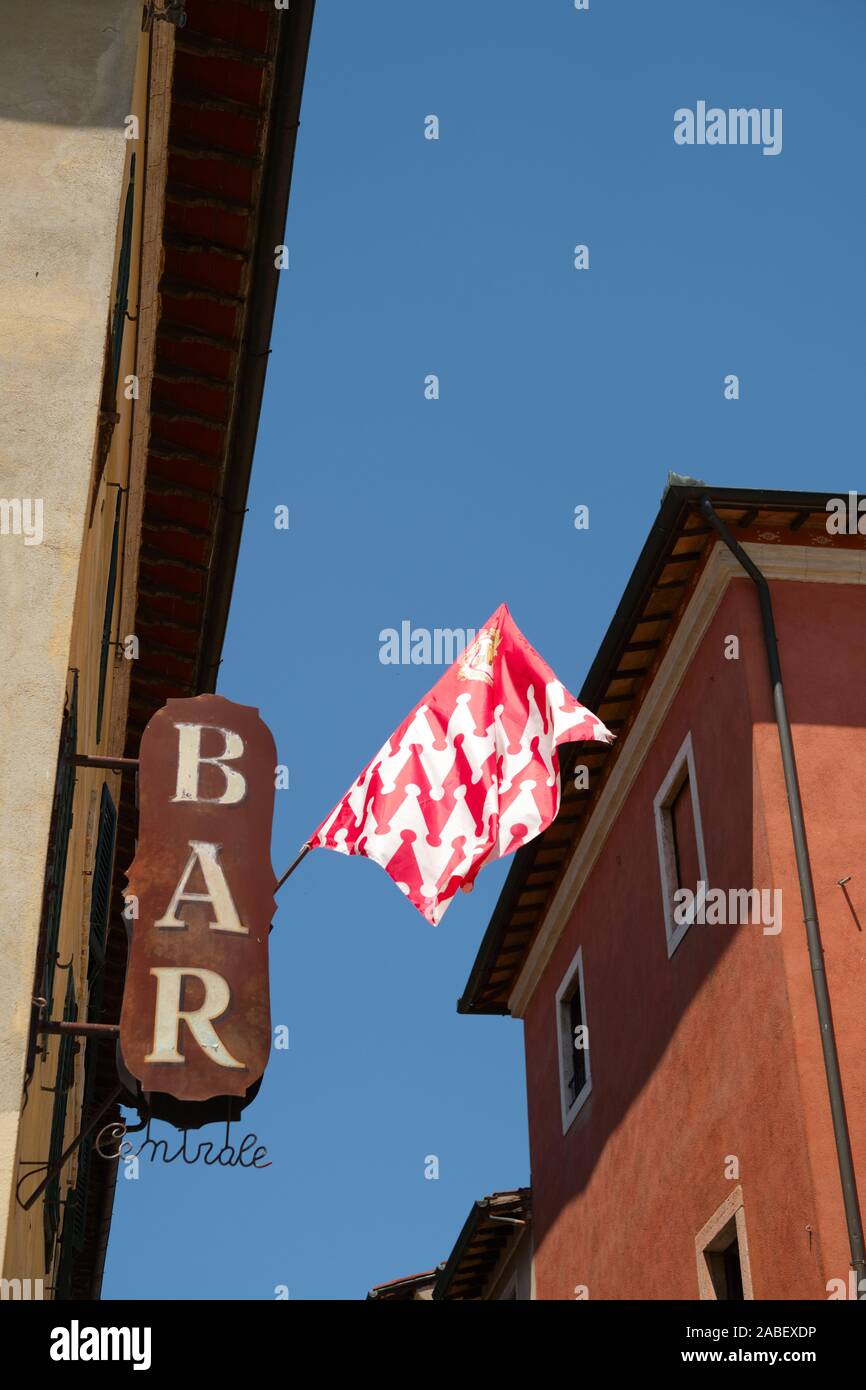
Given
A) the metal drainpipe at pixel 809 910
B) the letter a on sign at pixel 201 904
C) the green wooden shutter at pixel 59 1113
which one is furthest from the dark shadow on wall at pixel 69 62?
the metal drainpipe at pixel 809 910

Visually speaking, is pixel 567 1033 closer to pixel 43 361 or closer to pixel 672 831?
pixel 672 831

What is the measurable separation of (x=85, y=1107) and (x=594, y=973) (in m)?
4.94

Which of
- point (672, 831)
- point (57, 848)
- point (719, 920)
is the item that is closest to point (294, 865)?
point (57, 848)

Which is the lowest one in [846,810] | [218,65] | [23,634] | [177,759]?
[177,759]

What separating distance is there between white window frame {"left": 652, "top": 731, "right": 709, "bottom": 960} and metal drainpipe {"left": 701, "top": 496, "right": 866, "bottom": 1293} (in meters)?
1.40

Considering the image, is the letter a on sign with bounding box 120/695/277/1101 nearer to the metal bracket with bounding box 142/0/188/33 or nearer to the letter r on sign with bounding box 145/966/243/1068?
the letter r on sign with bounding box 145/966/243/1068

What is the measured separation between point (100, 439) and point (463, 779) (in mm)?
2591

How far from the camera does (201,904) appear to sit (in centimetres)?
737

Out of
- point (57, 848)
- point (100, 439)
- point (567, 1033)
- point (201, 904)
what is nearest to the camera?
point (201, 904)

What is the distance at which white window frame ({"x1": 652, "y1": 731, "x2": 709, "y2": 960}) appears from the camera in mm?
13938

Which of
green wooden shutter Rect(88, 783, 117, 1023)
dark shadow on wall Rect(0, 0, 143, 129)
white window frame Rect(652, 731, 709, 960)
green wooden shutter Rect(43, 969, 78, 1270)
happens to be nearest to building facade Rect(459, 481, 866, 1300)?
white window frame Rect(652, 731, 709, 960)
